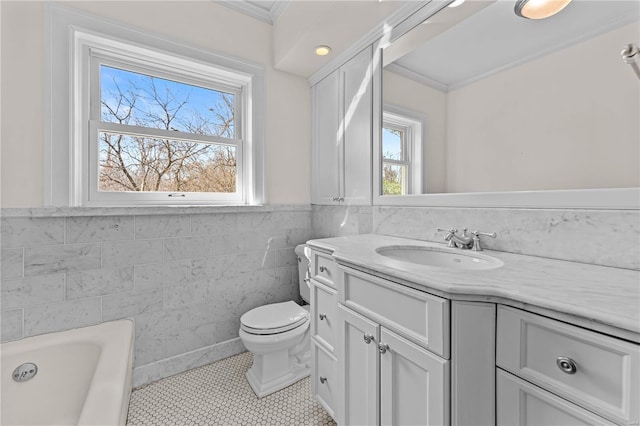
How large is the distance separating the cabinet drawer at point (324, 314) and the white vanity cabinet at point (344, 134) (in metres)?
0.72

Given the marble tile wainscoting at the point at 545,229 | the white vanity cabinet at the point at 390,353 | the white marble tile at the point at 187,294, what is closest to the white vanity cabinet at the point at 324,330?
the white vanity cabinet at the point at 390,353

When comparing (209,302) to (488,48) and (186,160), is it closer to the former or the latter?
(186,160)

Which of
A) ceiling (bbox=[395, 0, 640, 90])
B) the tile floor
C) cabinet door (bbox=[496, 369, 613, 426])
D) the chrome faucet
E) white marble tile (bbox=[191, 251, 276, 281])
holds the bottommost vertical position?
the tile floor

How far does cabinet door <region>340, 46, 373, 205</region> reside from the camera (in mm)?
1827

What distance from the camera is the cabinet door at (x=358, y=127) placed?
1.83m

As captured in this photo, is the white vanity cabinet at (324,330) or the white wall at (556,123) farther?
the white vanity cabinet at (324,330)

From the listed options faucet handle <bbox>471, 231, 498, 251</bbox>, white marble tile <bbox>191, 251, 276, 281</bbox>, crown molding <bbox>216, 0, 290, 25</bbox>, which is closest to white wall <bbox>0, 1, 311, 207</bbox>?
crown molding <bbox>216, 0, 290, 25</bbox>

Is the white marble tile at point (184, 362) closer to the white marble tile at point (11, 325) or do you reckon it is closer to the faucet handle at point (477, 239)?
the white marble tile at point (11, 325)

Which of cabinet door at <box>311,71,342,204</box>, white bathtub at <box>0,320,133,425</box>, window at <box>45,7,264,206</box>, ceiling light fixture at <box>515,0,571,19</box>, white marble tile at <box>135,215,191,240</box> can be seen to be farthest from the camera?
cabinet door at <box>311,71,342,204</box>

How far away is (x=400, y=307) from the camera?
943mm

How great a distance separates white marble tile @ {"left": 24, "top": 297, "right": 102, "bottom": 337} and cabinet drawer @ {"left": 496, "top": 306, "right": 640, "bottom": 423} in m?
2.03

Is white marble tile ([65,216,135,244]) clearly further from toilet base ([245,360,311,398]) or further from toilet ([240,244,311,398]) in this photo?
toilet base ([245,360,311,398])

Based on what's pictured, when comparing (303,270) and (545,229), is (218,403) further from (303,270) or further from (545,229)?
(545,229)

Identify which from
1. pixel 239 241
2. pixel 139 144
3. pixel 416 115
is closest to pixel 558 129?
pixel 416 115
